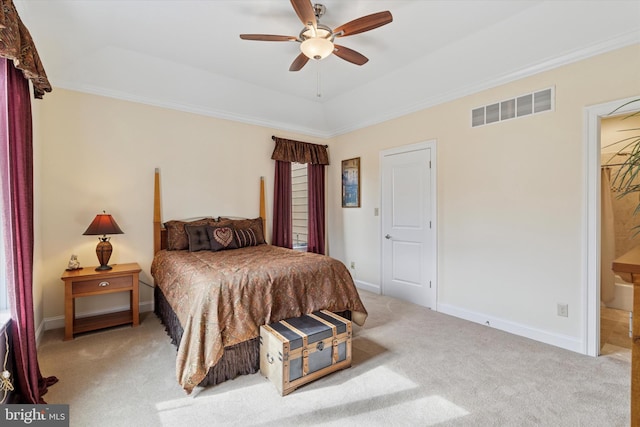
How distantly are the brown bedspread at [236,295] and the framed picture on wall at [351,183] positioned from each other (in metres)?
1.99

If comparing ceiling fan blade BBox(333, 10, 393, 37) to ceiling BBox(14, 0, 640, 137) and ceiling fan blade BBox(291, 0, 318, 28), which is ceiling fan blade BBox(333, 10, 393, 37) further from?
ceiling BBox(14, 0, 640, 137)

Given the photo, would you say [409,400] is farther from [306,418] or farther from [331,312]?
[331,312]

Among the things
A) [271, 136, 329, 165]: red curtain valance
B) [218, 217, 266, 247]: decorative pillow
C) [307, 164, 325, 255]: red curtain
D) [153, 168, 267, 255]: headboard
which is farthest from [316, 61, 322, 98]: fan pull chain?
[153, 168, 267, 255]: headboard

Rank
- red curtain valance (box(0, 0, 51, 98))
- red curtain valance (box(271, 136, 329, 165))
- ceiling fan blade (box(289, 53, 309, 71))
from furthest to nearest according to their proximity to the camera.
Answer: red curtain valance (box(271, 136, 329, 165)), ceiling fan blade (box(289, 53, 309, 71)), red curtain valance (box(0, 0, 51, 98))

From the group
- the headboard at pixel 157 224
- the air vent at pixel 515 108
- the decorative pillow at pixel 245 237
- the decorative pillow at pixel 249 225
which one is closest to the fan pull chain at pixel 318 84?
the air vent at pixel 515 108

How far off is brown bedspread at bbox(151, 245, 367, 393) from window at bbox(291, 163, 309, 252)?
6.38ft

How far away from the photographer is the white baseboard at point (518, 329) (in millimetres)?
A: 2654

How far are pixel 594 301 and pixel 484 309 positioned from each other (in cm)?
95

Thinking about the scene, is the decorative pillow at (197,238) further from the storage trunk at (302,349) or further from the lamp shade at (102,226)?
the storage trunk at (302,349)

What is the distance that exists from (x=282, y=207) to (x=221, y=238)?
1318mm

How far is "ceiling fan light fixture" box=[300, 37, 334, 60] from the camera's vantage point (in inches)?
88.0

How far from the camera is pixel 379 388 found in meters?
2.09

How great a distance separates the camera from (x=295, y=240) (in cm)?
520

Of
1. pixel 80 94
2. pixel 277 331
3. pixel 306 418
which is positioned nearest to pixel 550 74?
pixel 277 331
